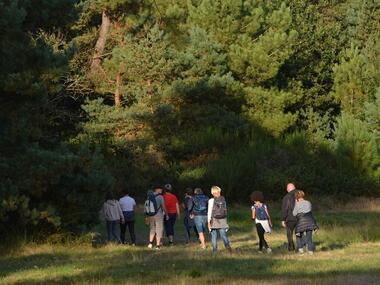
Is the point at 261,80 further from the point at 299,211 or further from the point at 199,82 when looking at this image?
the point at 299,211

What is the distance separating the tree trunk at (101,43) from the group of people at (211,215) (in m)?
26.2

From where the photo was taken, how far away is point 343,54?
59.4 m

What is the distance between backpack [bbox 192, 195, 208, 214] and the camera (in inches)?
845

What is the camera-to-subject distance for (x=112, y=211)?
2372 cm

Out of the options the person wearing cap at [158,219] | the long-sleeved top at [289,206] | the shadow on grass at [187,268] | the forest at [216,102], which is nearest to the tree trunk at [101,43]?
the forest at [216,102]

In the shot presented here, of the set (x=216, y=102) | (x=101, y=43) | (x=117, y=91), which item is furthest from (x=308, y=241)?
(x=101, y=43)

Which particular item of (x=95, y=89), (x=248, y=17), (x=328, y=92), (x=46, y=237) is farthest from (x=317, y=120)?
(x=46, y=237)

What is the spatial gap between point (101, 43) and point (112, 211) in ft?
97.4

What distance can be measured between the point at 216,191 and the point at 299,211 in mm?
2270

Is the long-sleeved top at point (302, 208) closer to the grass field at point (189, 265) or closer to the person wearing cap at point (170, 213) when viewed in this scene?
the grass field at point (189, 265)

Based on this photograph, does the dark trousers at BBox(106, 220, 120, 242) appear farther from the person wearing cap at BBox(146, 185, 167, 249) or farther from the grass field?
the person wearing cap at BBox(146, 185, 167, 249)

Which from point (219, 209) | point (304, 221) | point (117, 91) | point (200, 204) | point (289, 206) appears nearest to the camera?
point (304, 221)

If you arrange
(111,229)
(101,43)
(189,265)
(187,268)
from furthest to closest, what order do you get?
(101,43) → (111,229) → (189,265) → (187,268)

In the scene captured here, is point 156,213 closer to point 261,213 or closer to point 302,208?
point 261,213
